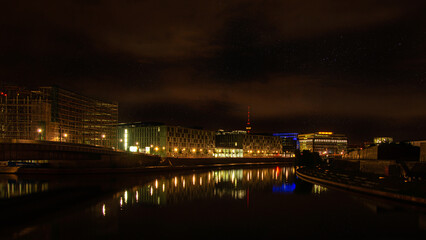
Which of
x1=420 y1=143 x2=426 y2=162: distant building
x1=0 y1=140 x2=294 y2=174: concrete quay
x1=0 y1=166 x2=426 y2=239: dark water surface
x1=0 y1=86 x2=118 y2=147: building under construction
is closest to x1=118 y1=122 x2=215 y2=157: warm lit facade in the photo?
x1=0 y1=86 x2=118 y2=147: building under construction

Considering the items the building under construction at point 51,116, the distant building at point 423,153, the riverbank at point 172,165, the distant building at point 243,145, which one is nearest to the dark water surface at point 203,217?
the distant building at point 423,153

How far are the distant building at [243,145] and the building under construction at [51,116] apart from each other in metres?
61.2

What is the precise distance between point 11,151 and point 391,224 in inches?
1577

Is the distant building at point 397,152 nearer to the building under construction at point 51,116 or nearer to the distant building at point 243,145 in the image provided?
the building under construction at point 51,116

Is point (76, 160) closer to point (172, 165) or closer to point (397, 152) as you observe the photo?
point (172, 165)

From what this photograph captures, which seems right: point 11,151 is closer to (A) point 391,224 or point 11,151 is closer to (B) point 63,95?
(A) point 391,224

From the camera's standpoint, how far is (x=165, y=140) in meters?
136

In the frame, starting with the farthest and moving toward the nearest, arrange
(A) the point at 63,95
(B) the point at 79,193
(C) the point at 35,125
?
(A) the point at 63,95 < (C) the point at 35,125 < (B) the point at 79,193

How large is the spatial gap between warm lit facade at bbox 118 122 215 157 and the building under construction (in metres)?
13.4

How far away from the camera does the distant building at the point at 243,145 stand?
171 meters

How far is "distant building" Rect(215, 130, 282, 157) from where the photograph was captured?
171m

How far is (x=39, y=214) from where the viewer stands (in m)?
27.4

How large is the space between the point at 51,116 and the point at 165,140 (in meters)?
44.7

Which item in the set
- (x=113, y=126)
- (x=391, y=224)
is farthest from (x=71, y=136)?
(x=391, y=224)
